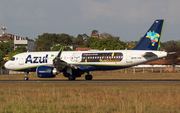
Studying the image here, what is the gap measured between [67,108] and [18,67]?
2612 cm

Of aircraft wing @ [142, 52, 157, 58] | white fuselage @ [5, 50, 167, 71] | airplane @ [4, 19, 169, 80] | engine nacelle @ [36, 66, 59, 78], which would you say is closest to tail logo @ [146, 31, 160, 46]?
airplane @ [4, 19, 169, 80]

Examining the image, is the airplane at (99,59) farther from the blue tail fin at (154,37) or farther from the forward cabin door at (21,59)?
the forward cabin door at (21,59)

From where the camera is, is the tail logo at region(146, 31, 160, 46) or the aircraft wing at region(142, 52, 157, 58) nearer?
the aircraft wing at region(142, 52, 157, 58)

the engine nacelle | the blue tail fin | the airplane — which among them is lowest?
the engine nacelle

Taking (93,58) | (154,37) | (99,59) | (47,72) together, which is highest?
(154,37)

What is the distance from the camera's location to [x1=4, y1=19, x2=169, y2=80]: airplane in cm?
3322

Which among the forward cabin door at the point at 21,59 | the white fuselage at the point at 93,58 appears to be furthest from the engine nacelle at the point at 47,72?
the forward cabin door at the point at 21,59

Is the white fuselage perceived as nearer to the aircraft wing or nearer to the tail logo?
the aircraft wing

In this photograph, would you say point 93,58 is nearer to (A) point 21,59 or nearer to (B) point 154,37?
(B) point 154,37

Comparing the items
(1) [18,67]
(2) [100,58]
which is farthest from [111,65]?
(1) [18,67]

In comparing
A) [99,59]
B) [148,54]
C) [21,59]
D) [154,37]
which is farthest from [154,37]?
[21,59]

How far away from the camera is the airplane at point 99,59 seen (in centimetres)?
3322

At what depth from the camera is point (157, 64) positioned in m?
93.3

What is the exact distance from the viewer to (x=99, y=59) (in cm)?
3466
